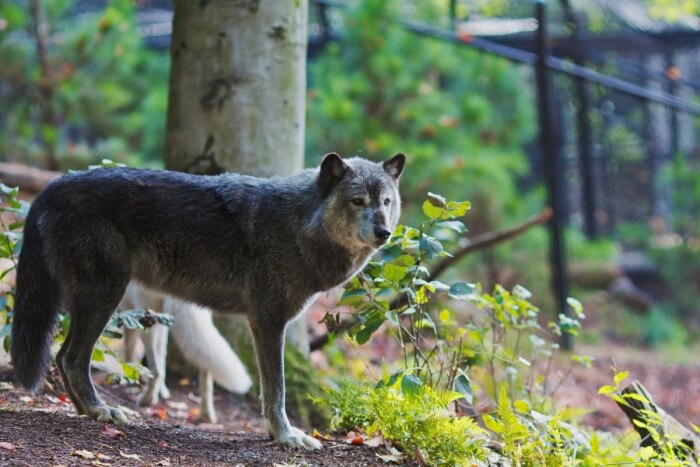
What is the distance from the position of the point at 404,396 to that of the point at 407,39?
6595mm

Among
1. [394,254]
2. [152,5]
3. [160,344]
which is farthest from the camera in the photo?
[152,5]

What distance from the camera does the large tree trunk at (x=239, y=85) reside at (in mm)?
5383

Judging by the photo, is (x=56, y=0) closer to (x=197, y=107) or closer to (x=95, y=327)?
(x=197, y=107)

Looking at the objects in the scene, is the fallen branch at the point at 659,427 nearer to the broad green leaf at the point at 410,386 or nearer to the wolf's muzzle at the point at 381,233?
the broad green leaf at the point at 410,386

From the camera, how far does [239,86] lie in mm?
5391

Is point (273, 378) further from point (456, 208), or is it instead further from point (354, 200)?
point (456, 208)

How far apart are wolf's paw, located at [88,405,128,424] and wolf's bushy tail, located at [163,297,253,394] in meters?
0.99

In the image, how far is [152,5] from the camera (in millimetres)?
11695

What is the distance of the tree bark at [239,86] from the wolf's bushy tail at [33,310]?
1.59 meters

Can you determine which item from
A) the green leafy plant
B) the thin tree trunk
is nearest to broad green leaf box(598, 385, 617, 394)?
the green leafy plant

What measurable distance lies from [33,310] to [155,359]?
1325 millimetres

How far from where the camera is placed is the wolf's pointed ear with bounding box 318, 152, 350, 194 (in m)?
4.14

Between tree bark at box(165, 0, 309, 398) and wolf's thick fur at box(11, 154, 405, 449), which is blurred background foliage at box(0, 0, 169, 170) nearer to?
tree bark at box(165, 0, 309, 398)

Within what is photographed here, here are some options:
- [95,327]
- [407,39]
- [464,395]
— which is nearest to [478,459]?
[464,395]
